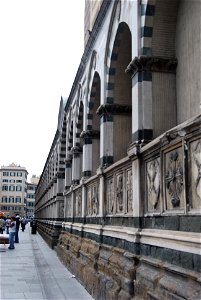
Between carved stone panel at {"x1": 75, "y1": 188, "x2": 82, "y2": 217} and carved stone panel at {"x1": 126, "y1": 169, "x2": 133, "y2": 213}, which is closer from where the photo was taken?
carved stone panel at {"x1": 126, "y1": 169, "x2": 133, "y2": 213}

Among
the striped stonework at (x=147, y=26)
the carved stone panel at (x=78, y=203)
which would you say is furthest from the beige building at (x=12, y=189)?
the striped stonework at (x=147, y=26)

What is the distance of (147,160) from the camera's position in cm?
648

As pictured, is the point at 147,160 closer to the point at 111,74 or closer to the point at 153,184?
the point at 153,184

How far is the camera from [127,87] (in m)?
9.91

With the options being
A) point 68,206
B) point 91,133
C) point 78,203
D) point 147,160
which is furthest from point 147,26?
point 68,206

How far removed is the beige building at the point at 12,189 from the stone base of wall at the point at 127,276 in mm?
97140

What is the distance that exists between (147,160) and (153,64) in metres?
1.73

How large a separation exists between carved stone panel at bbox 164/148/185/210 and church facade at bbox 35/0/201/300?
0.04 feet

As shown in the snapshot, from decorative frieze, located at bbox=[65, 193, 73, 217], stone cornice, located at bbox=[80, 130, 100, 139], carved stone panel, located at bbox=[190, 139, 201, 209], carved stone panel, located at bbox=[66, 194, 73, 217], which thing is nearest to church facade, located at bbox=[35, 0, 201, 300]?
carved stone panel, located at bbox=[190, 139, 201, 209]

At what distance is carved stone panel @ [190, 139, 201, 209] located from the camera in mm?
4621

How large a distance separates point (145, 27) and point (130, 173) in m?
2.58

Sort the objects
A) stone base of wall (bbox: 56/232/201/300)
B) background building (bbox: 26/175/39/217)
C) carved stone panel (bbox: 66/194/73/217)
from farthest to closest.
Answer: background building (bbox: 26/175/39/217) → carved stone panel (bbox: 66/194/73/217) → stone base of wall (bbox: 56/232/201/300)

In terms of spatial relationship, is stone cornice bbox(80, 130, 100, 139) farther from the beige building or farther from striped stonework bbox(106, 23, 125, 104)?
the beige building

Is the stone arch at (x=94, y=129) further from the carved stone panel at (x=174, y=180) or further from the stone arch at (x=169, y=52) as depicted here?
the carved stone panel at (x=174, y=180)
